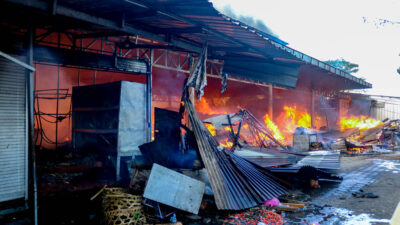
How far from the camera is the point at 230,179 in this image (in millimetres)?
5637

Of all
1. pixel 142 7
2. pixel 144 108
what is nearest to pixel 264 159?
pixel 144 108

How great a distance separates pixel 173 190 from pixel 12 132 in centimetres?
307

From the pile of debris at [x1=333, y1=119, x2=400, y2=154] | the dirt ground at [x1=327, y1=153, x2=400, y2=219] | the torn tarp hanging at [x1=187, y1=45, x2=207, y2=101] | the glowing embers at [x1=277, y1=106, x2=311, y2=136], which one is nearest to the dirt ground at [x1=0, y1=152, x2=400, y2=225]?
Result: the dirt ground at [x1=327, y1=153, x2=400, y2=219]

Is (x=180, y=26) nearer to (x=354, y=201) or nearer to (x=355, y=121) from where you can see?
(x=354, y=201)

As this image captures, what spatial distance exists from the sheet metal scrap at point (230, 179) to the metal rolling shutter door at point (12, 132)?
3303 mm

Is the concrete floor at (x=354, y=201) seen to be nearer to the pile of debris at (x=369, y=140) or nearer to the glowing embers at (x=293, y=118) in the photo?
the pile of debris at (x=369, y=140)

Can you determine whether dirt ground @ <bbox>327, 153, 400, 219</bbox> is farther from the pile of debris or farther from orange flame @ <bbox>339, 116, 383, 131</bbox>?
orange flame @ <bbox>339, 116, 383, 131</bbox>

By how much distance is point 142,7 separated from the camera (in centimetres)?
448

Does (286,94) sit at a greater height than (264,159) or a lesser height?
greater

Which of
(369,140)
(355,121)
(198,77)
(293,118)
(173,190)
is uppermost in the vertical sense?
(198,77)

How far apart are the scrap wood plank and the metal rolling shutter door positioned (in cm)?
237

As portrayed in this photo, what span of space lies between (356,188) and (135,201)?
18.9 ft

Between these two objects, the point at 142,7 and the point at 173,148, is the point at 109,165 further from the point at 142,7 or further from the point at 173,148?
the point at 142,7

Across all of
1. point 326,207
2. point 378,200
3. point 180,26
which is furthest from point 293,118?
point 180,26
